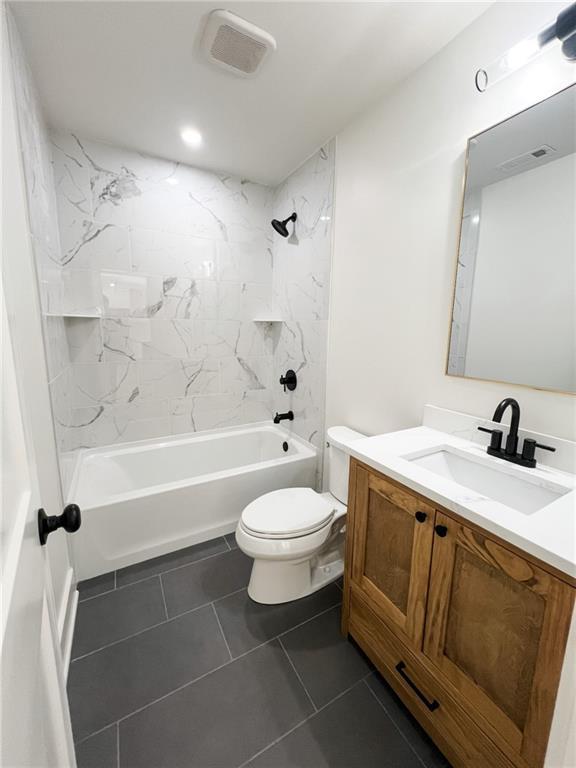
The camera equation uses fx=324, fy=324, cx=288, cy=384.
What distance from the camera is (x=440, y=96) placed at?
138 cm

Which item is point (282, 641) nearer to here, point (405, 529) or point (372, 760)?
point (372, 760)

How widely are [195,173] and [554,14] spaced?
206cm

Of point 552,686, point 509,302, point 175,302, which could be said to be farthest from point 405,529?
point 175,302

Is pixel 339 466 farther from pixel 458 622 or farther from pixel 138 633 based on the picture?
pixel 138 633

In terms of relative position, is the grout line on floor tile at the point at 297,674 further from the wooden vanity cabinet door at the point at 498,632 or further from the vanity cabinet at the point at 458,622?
the wooden vanity cabinet door at the point at 498,632

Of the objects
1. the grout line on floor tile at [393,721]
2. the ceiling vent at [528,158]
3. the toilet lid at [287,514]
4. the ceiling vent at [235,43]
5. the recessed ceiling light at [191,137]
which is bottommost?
the grout line on floor tile at [393,721]

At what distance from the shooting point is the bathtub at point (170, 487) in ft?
5.80

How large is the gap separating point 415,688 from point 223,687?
0.71 metres

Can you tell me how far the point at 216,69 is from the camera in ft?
4.75

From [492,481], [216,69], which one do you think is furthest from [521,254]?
[216,69]

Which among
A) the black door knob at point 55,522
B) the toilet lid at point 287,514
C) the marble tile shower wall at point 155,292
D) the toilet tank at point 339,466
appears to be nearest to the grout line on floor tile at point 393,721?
the toilet lid at point 287,514

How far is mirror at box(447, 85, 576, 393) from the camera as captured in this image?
1.04m

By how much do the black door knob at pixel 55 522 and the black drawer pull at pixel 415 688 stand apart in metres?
1.16

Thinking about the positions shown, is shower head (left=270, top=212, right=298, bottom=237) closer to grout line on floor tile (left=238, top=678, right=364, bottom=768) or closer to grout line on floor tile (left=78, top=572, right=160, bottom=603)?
grout line on floor tile (left=78, top=572, right=160, bottom=603)
